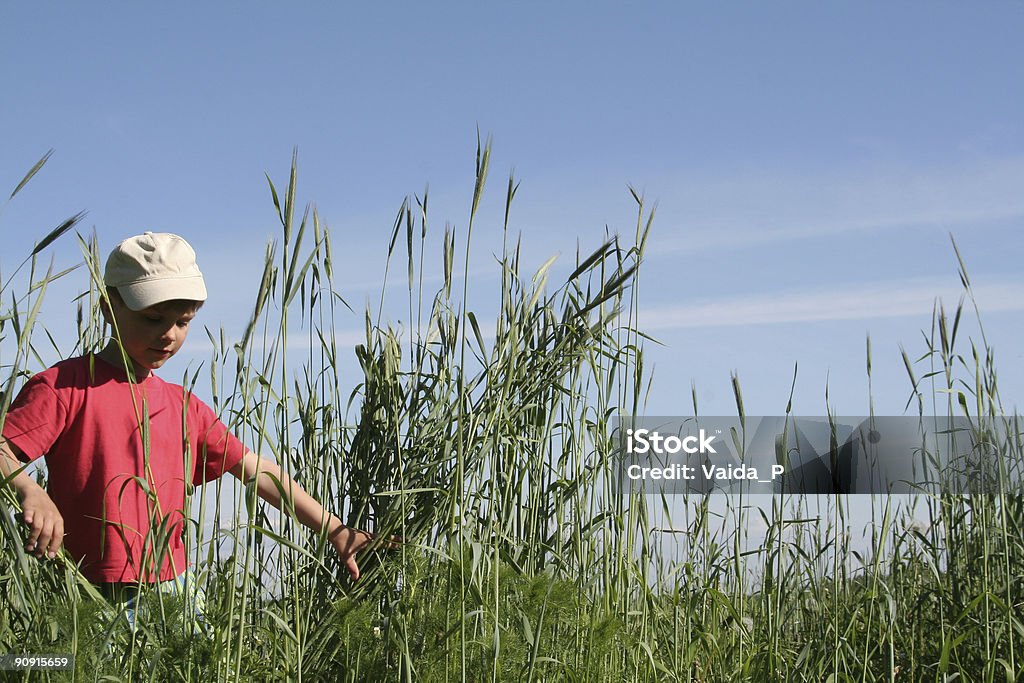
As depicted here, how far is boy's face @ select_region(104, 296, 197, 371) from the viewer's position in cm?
183

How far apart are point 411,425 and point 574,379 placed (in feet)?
1.10

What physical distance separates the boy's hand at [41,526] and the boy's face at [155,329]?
37 cm

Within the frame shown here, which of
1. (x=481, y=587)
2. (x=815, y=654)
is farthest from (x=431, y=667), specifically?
(x=815, y=654)

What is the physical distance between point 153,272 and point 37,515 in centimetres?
51

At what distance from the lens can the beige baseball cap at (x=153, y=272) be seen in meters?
1.79

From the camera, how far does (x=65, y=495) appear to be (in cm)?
182

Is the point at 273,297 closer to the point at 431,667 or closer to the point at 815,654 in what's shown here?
the point at 431,667

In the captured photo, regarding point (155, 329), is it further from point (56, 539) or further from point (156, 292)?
point (56, 539)

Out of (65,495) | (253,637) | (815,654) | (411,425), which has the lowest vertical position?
(815,654)

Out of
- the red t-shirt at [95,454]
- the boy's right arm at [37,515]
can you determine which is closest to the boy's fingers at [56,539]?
the boy's right arm at [37,515]

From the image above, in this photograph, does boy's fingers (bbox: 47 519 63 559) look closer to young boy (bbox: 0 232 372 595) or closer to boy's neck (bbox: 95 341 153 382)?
young boy (bbox: 0 232 372 595)

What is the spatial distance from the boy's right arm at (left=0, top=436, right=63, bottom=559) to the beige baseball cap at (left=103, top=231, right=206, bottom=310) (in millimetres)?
373

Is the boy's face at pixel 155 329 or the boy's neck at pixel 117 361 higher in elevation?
the boy's face at pixel 155 329

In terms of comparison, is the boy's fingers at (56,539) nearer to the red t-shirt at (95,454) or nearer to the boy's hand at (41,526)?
the boy's hand at (41,526)
